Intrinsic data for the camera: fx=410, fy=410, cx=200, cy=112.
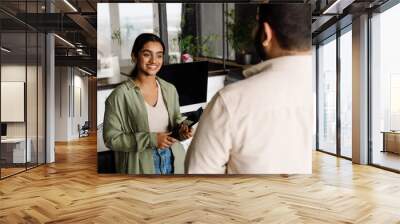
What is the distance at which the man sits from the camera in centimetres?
565

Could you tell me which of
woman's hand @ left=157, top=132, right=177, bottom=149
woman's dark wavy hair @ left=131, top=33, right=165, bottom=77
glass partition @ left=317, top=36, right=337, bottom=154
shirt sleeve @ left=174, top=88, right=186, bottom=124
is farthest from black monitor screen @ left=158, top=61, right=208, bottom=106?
glass partition @ left=317, top=36, right=337, bottom=154

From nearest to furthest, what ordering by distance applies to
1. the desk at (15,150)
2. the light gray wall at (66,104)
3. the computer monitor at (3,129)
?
the computer monitor at (3,129)
the desk at (15,150)
the light gray wall at (66,104)

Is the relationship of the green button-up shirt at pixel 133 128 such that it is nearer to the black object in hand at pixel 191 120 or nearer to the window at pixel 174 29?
the black object in hand at pixel 191 120

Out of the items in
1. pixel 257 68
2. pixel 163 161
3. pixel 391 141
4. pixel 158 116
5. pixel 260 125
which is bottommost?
pixel 163 161

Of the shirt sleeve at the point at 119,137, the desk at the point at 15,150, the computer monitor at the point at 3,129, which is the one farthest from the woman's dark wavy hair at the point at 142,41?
the desk at the point at 15,150

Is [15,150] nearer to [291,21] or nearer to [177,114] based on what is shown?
[177,114]

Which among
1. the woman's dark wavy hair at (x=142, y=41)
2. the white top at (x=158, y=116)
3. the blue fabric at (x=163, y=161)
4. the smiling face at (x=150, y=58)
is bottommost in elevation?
the blue fabric at (x=163, y=161)

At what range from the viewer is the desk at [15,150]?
6.69 metres

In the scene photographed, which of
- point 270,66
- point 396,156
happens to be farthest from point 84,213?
point 396,156

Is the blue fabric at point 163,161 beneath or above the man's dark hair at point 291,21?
beneath

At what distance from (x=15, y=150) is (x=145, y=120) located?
105 inches

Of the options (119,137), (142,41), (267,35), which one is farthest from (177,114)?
(267,35)

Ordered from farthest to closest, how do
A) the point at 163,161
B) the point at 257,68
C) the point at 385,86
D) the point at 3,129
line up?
the point at 385,86
the point at 3,129
the point at 163,161
the point at 257,68

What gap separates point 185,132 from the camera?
6023 mm
